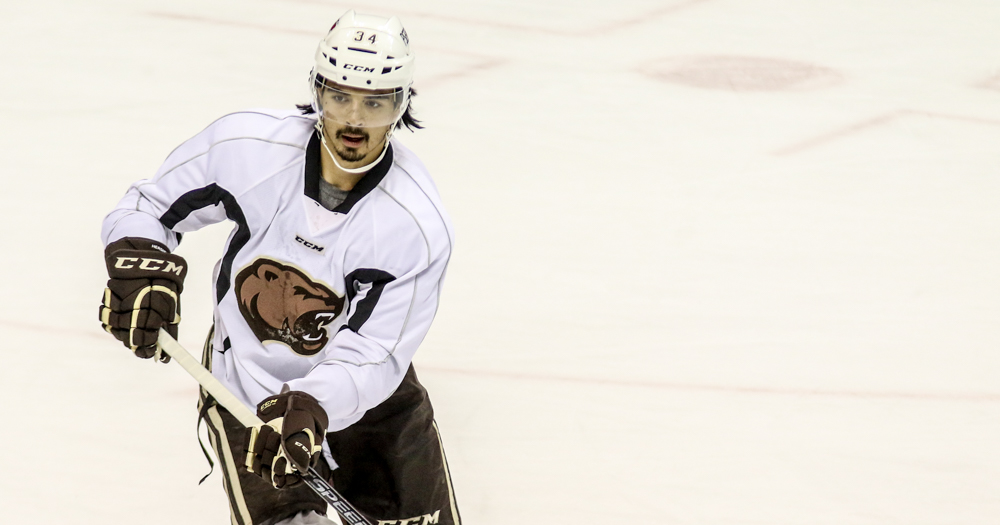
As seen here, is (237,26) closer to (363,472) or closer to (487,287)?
(487,287)

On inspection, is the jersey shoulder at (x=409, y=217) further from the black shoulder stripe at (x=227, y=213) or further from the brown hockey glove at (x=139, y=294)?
the brown hockey glove at (x=139, y=294)

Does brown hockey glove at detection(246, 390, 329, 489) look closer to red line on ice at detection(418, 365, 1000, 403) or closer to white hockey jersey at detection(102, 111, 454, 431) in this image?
white hockey jersey at detection(102, 111, 454, 431)

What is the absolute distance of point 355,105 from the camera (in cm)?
205

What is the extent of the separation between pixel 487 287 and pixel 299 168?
6.52 feet

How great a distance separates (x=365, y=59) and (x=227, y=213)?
0.37m

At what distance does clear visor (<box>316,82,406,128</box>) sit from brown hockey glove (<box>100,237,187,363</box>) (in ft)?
1.19

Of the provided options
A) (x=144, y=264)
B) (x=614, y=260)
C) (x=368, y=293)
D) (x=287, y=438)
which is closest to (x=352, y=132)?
(x=368, y=293)

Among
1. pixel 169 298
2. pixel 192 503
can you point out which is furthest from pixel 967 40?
pixel 169 298

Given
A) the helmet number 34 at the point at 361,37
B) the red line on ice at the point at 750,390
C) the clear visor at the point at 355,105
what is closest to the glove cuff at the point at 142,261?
the clear visor at the point at 355,105

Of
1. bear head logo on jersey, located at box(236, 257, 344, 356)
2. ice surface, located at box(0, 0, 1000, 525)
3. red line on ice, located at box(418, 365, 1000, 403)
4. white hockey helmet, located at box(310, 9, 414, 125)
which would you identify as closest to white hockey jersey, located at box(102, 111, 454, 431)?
bear head logo on jersey, located at box(236, 257, 344, 356)

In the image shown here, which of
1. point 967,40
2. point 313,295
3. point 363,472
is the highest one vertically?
point 313,295

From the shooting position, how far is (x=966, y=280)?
14.4ft

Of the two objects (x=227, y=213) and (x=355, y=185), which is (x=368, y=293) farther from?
(x=227, y=213)

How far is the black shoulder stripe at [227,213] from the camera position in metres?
2.16
